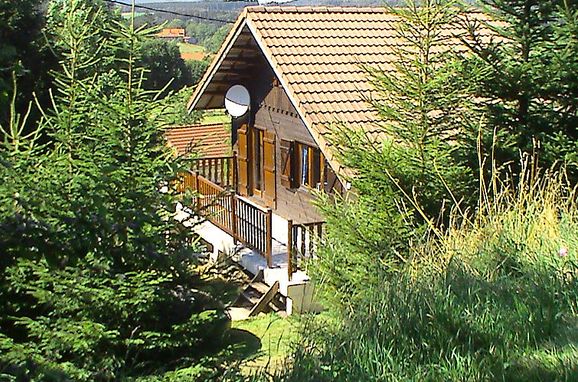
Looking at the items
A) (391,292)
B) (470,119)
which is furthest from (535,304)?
(470,119)

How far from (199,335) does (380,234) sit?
9.16 ft

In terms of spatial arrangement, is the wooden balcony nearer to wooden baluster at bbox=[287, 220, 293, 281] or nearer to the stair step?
wooden baluster at bbox=[287, 220, 293, 281]

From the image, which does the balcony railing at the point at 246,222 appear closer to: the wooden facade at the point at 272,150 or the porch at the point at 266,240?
the porch at the point at 266,240

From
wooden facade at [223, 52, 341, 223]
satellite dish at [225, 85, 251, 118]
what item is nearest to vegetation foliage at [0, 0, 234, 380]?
wooden facade at [223, 52, 341, 223]

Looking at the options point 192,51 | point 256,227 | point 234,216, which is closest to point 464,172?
point 256,227

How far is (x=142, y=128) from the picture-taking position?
5.75 metres

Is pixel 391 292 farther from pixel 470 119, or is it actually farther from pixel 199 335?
pixel 470 119

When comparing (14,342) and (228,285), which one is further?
(228,285)

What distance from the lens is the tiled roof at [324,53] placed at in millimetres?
12422

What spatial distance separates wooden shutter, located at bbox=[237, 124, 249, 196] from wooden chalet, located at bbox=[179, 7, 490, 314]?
0.03 metres

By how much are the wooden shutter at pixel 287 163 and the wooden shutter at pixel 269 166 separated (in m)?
0.64

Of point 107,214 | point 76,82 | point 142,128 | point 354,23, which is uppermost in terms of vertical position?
point 354,23

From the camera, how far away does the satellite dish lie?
632 inches

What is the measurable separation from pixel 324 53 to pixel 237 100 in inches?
121
